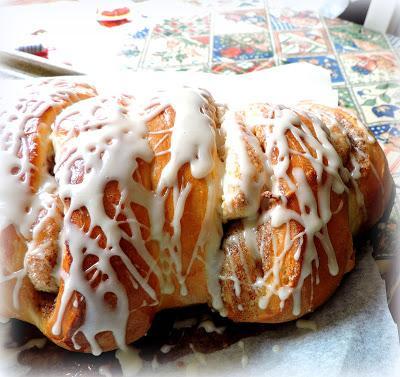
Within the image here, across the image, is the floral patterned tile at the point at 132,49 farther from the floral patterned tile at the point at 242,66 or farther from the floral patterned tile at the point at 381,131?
the floral patterned tile at the point at 381,131

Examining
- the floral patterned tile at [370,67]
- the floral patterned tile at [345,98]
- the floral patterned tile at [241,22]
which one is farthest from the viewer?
the floral patterned tile at [241,22]

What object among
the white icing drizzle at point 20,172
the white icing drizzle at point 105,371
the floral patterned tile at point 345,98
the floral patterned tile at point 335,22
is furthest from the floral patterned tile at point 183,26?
the white icing drizzle at point 105,371

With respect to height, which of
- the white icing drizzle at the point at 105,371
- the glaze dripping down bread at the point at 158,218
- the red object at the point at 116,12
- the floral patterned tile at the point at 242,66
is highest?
the glaze dripping down bread at the point at 158,218

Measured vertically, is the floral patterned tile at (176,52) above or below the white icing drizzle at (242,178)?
below

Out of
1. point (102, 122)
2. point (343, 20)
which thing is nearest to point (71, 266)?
point (102, 122)

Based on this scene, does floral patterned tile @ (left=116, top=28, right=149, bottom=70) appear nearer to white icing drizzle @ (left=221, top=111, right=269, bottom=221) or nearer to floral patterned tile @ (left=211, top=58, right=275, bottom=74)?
floral patterned tile @ (left=211, top=58, right=275, bottom=74)

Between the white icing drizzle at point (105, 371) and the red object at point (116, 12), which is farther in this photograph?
the red object at point (116, 12)

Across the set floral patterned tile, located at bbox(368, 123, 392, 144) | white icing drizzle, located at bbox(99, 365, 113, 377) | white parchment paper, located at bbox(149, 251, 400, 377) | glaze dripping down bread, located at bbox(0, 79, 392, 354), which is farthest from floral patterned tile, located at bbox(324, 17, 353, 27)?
white icing drizzle, located at bbox(99, 365, 113, 377)
